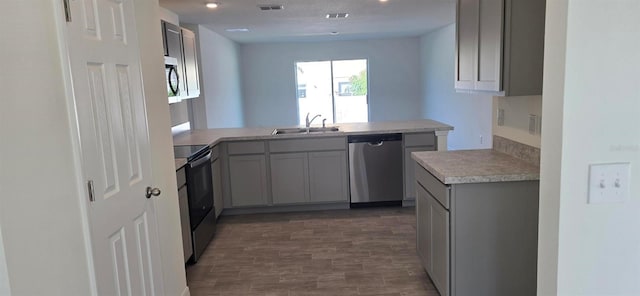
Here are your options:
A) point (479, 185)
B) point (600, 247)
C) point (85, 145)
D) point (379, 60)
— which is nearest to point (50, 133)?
point (85, 145)

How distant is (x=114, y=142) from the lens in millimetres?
1867

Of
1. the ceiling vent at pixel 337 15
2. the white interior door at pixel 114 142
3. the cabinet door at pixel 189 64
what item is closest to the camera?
the white interior door at pixel 114 142

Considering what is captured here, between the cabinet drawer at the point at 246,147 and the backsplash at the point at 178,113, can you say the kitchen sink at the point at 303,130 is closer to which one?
the cabinet drawer at the point at 246,147

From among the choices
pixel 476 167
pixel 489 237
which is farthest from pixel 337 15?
pixel 489 237

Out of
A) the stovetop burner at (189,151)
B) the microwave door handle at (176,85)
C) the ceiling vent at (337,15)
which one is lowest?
the stovetop burner at (189,151)

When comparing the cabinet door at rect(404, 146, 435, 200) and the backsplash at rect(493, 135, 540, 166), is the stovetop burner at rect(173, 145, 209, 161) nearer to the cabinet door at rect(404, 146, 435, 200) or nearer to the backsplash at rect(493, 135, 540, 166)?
the cabinet door at rect(404, 146, 435, 200)

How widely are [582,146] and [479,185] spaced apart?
4.02 feet

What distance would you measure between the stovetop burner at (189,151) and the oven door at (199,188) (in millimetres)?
43

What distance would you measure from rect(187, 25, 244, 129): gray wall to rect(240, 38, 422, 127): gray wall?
2.01 feet

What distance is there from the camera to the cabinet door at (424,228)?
2.78 metres

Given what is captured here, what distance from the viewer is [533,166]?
8.14ft

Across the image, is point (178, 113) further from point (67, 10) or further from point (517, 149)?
point (517, 149)

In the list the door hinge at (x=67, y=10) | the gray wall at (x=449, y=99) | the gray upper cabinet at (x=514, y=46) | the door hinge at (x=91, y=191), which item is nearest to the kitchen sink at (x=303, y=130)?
the gray upper cabinet at (x=514, y=46)

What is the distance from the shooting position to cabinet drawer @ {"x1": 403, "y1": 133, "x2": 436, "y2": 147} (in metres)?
4.54
